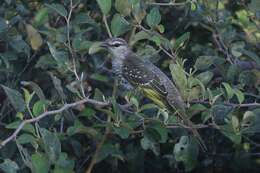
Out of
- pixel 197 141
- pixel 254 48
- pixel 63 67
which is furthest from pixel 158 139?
pixel 254 48

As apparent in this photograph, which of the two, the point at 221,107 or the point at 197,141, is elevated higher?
the point at 221,107

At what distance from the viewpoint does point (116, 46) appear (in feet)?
19.0

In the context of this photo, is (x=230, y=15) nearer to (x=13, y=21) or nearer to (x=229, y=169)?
(x=229, y=169)

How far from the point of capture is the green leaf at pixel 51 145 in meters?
4.24

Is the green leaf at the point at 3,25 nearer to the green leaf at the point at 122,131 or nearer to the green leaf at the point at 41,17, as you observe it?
the green leaf at the point at 41,17

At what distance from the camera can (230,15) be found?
6.61m

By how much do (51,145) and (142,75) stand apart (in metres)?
1.83

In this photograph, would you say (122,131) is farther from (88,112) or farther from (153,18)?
(153,18)

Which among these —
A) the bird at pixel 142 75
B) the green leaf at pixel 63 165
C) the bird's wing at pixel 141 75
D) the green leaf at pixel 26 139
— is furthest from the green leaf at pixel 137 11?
the green leaf at pixel 26 139

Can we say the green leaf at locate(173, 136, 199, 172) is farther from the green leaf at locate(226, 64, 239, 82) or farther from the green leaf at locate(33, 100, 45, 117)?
the green leaf at locate(33, 100, 45, 117)

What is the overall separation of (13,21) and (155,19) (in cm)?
104

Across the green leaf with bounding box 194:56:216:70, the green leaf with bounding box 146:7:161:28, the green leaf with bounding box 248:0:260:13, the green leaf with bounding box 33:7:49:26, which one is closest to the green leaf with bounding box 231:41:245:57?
the green leaf with bounding box 248:0:260:13

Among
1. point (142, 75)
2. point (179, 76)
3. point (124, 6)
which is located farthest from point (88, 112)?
point (142, 75)

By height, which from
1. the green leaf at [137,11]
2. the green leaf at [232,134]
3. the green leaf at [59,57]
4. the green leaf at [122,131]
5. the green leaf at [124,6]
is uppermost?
the green leaf at [124,6]
